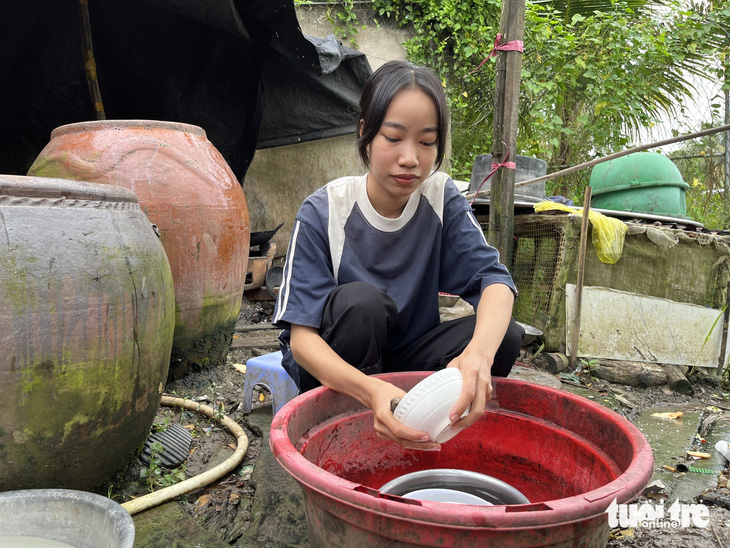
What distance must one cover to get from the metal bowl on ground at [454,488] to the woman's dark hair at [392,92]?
87 cm

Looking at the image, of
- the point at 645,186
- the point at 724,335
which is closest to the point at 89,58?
the point at 645,186

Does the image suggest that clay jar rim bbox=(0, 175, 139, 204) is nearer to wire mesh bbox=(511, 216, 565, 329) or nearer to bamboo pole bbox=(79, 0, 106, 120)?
bamboo pole bbox=(79, 0, 106, 120)

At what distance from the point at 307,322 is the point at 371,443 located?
389 millimetres

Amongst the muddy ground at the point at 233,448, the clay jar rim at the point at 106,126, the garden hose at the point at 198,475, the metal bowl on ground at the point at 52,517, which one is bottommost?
the muddy ground at the point at 233,448

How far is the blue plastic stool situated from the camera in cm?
206

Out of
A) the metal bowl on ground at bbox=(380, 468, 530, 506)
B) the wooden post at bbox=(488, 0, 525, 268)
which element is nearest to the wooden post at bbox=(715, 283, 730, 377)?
the wooden post at bbox=(488, 0, 525, 268)

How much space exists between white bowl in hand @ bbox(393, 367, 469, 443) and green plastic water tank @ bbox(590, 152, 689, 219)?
371cm

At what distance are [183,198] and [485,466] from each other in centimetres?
155

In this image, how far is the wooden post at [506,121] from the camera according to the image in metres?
2.76

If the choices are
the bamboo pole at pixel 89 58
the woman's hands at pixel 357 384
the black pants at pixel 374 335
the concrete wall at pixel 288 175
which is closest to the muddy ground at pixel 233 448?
the black pants at pixel 374 335

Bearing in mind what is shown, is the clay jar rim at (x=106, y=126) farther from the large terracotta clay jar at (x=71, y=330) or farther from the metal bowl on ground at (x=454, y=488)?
the metal bowl on ground at (x=454, y=488)

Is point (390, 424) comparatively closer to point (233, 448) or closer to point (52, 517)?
point (52, 517)

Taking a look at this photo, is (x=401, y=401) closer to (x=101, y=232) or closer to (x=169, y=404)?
(x=101, y=232)

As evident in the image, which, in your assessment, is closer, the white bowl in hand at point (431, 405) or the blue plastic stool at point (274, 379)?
the white bowl in hand at point (431, 405)
